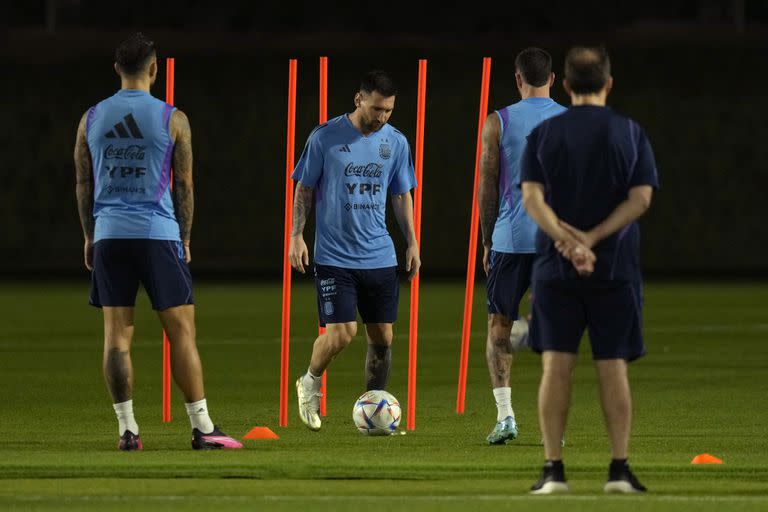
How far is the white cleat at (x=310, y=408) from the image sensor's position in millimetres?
9531

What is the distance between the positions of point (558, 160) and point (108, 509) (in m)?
2.19

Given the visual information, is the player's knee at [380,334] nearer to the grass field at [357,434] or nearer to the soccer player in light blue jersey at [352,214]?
the soccer player in light blue jersey at [352,214]

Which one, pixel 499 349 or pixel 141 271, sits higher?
pixel 141 271

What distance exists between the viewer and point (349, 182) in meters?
9.34

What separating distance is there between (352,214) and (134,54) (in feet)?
5.64

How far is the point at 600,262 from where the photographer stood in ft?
21.8

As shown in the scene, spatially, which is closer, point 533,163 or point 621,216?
point 621,216

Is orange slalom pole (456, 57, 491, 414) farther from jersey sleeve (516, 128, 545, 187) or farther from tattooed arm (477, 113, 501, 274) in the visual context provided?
jersey sleeve (516, 128, 545, 187)

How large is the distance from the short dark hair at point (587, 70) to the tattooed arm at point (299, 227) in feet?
9.52

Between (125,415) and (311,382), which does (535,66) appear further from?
(125,415)

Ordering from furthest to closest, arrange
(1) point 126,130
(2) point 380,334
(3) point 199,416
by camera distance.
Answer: (2) point 380,334
(3) point 199,416
(1) point 126,130

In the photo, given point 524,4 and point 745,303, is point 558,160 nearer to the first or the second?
point 745,303

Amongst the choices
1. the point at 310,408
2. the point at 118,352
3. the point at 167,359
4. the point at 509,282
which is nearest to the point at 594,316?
the point at 509,282

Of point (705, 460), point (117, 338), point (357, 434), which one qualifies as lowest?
point (357, 434)
